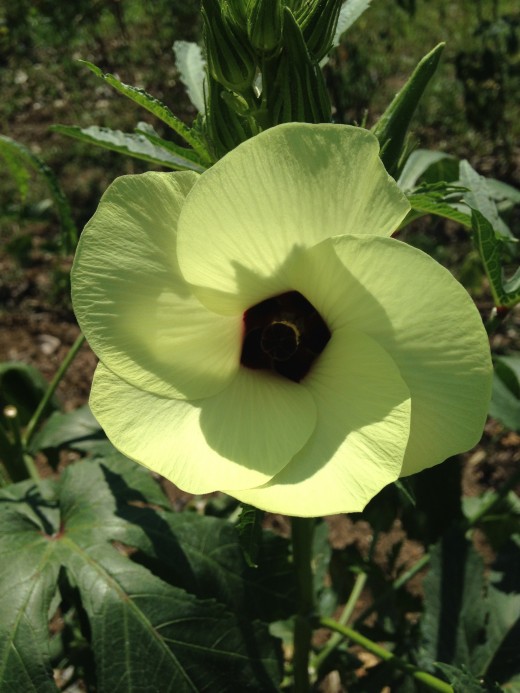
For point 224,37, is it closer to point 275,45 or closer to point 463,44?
point 275,45

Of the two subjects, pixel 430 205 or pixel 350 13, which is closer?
pixel 430 205

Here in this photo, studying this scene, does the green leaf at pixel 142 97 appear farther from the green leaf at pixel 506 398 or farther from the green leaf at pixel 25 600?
the green leaf at pixel 506 398

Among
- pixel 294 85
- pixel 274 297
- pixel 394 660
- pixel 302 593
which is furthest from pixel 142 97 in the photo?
pixel 394 660

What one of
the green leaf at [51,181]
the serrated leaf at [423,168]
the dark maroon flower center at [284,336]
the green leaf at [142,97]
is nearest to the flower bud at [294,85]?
the green leaf at [142,97]

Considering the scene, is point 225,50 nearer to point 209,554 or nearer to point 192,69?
point 192,69

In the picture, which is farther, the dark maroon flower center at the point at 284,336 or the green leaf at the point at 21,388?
the green leaf at the point at 21,388

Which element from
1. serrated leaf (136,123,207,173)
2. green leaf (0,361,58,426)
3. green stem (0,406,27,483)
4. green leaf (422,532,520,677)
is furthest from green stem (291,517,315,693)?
green leaf (0,361,58,426)
